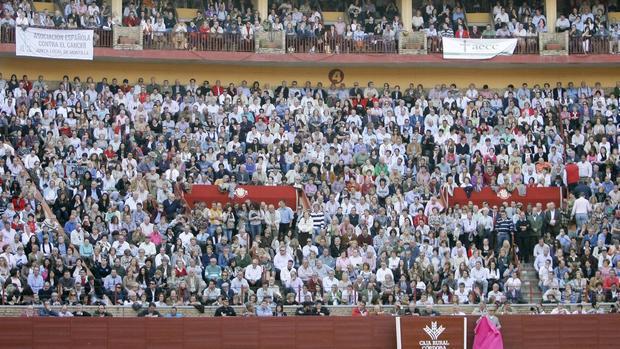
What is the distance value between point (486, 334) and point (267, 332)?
5038mm

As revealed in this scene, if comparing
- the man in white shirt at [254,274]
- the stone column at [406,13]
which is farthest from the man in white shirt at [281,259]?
the stone column at [406,13]

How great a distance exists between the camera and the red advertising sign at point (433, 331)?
106 ft

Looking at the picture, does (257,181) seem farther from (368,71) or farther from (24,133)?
(368,71)

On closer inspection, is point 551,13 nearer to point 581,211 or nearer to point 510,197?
point 510,197

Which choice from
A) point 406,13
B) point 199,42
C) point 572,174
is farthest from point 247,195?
point 406,13

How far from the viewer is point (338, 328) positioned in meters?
32.7

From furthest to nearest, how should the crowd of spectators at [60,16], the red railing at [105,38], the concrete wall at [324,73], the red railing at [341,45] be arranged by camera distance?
the red railing at [341,45] < the concrete wall at [324,73] < the red railing at [105,38] < the crowd of spectators at [60,16]

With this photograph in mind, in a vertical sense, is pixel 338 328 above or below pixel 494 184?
below

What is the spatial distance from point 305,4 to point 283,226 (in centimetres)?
1183

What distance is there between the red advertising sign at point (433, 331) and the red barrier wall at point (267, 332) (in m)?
0.24

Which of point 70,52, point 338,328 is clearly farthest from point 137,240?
point 70,52

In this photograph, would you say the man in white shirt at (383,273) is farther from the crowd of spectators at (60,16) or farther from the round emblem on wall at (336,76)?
the crowd of spectators at (60,16)

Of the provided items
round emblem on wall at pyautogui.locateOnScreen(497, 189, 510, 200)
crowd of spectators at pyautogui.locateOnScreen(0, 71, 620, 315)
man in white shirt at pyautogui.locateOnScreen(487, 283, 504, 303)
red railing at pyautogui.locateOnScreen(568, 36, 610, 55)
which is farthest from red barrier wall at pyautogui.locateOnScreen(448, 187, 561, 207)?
red railing at pyautogui.locateOnScreen(568, 36, 610, 55)

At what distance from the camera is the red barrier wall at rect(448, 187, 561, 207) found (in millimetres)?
37469
